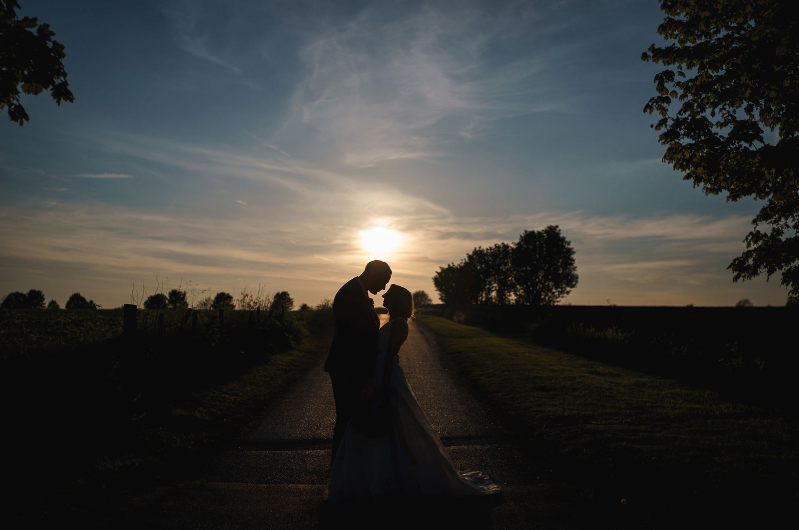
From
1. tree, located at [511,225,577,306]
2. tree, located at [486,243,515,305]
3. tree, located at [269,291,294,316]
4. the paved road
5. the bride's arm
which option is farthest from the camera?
tree, located at [486,243,515,305]

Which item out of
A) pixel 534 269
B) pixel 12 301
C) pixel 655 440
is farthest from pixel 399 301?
pixel 534 269

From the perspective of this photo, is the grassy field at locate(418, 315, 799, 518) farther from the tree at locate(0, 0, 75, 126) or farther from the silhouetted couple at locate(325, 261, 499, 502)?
the tree at locate(0, 0, 75, 126)

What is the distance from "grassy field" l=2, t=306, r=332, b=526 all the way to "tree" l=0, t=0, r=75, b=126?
396cm

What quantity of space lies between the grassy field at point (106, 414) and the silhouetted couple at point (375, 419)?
2518 mm

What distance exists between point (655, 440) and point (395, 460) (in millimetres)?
4754

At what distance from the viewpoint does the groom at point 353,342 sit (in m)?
4.56

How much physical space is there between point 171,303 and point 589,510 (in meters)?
11.2

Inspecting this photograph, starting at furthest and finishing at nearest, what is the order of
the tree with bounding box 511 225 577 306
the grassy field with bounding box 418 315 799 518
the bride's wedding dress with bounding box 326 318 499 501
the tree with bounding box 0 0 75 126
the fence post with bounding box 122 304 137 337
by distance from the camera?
the tree with bounding box 511 225 577 306 → the fence post with bounding box 122 304 137 337 → the tree with bounding box 0 0 75 126 → the grassy field with bounding box 418 315 799 518 → the bride's wedding dress with bounding box 326 318 499 501

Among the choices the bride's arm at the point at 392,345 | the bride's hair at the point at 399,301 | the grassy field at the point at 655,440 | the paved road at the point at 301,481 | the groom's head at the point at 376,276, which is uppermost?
the groom's head at the point at 376,276

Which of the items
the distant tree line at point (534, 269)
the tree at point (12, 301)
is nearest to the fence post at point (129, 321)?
the tree at point (12, 301)

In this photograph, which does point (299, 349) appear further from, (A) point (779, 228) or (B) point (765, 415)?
(A) point (779, 228)

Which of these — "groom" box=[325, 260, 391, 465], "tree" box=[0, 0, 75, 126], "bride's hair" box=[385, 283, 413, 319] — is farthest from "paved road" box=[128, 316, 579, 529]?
"tree" box=[0, 0, 75, 126]

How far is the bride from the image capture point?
453 centimetres

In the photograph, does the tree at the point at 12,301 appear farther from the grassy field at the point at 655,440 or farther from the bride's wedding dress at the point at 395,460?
the bride's wedding dress at the point at 395,460
